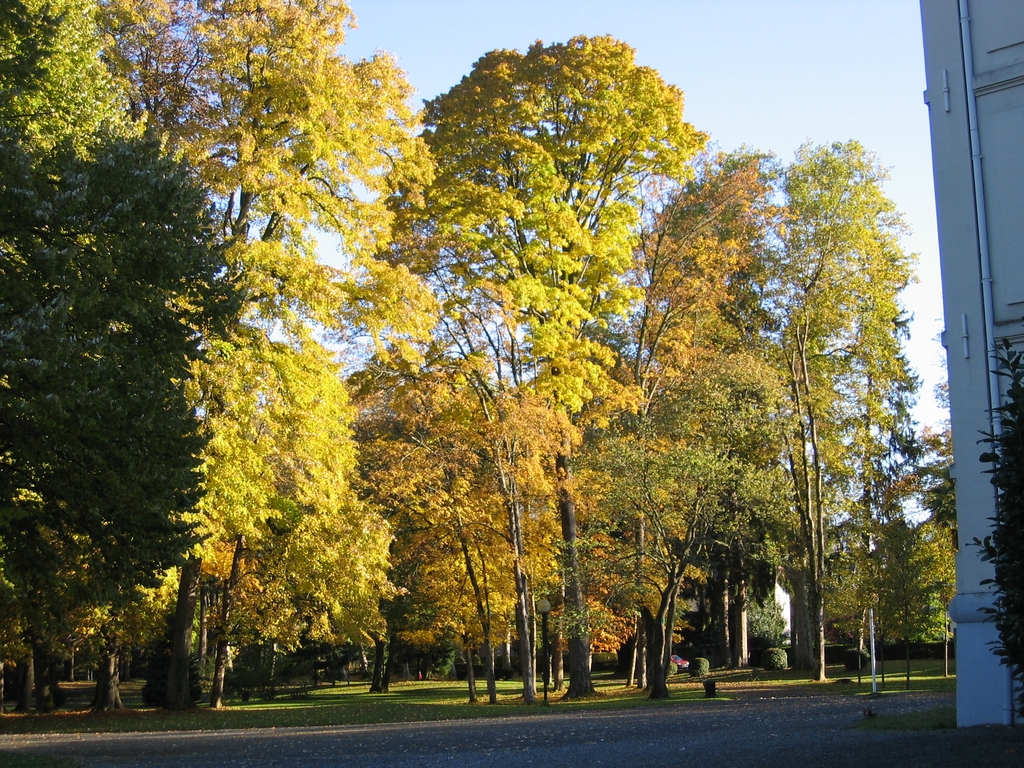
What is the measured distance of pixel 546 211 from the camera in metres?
27.0

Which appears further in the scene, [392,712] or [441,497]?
[441,497]

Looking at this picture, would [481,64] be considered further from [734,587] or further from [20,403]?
[734,587]

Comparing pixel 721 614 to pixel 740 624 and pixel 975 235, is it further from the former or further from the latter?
pixel 975 235

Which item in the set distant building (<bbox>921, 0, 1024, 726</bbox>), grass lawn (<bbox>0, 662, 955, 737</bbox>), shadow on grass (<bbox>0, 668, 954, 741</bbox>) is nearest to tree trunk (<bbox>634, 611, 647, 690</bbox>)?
grass lawn (<bbox>0, 662, 955, 737</bbox>)

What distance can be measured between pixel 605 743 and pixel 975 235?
26.1ft

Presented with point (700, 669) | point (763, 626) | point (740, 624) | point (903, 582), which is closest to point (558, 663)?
point (700, 669)

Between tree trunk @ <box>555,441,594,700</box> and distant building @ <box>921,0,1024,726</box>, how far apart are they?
14670mm

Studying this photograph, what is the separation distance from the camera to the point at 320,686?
50.8 m

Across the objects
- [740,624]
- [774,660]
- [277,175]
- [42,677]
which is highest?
[277,175]

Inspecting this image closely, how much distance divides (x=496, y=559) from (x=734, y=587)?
15.7 meters

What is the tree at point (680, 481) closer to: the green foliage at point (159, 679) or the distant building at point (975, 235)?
the distant building at point (975, 235)

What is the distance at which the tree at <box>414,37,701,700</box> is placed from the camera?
25938mm

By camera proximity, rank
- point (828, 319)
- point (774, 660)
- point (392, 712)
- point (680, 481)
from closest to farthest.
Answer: point (392, 712)
point (680, 481)
point (828, 319)
point (774, 660)

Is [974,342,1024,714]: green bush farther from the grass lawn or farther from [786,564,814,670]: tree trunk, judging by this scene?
[786,564,814,670]: tree trunk
